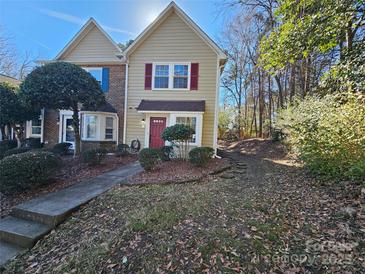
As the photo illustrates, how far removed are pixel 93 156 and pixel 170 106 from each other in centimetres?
475

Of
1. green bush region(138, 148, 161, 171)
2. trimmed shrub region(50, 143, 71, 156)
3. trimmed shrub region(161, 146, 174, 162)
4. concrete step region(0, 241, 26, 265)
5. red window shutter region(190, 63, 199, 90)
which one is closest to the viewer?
concrete step region(0, 241, 26, 265)

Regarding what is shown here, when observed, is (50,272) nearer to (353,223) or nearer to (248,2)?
(353,223)

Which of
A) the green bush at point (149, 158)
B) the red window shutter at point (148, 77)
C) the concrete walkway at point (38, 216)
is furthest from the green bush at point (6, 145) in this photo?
the green bush at point (149, 158)

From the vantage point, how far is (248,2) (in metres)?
14.0

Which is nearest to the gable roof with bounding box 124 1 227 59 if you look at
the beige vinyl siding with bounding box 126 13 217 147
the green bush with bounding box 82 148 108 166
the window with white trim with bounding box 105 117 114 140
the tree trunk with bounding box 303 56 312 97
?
the beige vinyl siding with bounding box 126 13 217 147

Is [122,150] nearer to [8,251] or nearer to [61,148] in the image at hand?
[61,148]

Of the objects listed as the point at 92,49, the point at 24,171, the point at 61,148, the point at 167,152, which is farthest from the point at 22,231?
the point at 92,49

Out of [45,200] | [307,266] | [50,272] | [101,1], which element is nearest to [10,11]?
[101,1]

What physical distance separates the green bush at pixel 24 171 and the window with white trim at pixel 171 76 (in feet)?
23.6

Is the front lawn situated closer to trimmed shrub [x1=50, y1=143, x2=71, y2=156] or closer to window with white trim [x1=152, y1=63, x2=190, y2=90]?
trimmed shrub [x1=50, y1=143, x2=71, y2=156]

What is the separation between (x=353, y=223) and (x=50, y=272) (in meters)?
4.82

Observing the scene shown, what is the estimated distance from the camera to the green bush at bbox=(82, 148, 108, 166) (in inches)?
328

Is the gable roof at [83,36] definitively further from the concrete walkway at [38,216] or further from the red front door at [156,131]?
the concrete walkway at [38,216]

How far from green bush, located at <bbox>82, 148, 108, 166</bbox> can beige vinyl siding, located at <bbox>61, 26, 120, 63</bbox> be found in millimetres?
6841
